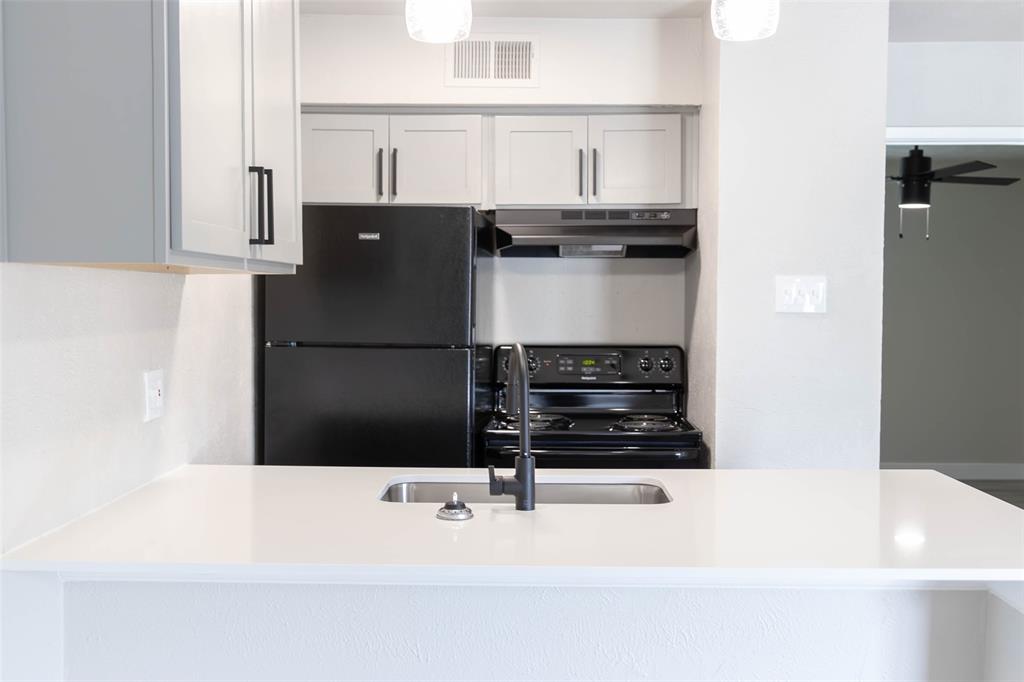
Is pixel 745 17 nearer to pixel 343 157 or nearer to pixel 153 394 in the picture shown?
pixel 153 394

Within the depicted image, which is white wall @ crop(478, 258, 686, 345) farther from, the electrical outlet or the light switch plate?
the electrical outlet

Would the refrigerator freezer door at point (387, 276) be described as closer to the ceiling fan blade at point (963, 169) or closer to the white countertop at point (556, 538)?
the white countertop at point (556, 538)

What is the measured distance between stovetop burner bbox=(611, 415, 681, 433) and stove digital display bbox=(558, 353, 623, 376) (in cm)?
21

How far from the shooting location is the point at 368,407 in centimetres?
296

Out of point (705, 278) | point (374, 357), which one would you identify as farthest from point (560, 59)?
point (374, 357)

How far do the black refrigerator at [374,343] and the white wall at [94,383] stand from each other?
0.45 m

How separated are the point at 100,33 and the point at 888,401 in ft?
20.0

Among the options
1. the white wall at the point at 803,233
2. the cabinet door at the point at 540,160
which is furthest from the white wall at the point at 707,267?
the cabinet door at the point at 540,160

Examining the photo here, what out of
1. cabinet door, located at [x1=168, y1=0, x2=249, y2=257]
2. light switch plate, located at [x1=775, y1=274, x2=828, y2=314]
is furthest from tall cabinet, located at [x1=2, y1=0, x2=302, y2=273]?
light switch plate, located at [x1=775, y1=274, x2=828, y2=314]

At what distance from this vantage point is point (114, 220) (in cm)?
143

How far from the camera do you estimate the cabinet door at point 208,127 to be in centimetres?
144

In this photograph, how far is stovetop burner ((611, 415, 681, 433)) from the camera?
309cm

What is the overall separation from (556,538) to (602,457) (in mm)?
A: 1446

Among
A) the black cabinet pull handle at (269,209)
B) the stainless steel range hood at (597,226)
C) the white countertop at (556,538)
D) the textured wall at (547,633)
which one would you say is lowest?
the textured wall at (547,633)
